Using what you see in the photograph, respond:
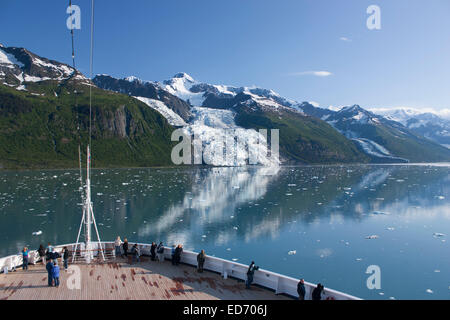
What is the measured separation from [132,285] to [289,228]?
27825 millimetres

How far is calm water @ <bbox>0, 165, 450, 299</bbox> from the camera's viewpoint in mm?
26594

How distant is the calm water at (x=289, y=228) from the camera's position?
26594mm

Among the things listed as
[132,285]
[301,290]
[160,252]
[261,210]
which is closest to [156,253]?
[160,252]

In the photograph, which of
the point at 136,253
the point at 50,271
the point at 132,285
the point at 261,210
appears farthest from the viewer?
the point at 261,210

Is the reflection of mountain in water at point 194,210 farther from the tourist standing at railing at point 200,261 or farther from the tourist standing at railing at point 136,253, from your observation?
the tourist standing at railing at point 200,261

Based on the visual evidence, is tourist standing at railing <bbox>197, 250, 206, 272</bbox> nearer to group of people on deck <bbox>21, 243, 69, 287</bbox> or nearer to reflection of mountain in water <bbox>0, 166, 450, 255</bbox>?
group of people on deck <bbox>21, 243, 69, 287</bbox>

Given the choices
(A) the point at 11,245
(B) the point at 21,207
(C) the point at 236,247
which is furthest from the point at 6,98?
(C) the point at 236,247

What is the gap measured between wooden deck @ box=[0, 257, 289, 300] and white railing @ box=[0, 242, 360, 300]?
39 cm

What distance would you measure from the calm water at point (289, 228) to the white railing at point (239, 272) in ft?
27.3

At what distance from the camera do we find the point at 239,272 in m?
18.5

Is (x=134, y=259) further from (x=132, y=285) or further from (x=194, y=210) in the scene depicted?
(x=194, y=210)

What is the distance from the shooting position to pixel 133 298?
15.8 metres

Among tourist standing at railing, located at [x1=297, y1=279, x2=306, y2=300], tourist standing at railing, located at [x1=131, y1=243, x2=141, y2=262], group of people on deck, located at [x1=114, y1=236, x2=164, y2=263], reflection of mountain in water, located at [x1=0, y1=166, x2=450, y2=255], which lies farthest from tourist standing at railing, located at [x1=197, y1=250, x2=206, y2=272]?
reflection of mountain in water, located at [x1=0, y1=166, x2=450, y2=255]

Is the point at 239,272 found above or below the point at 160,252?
below
